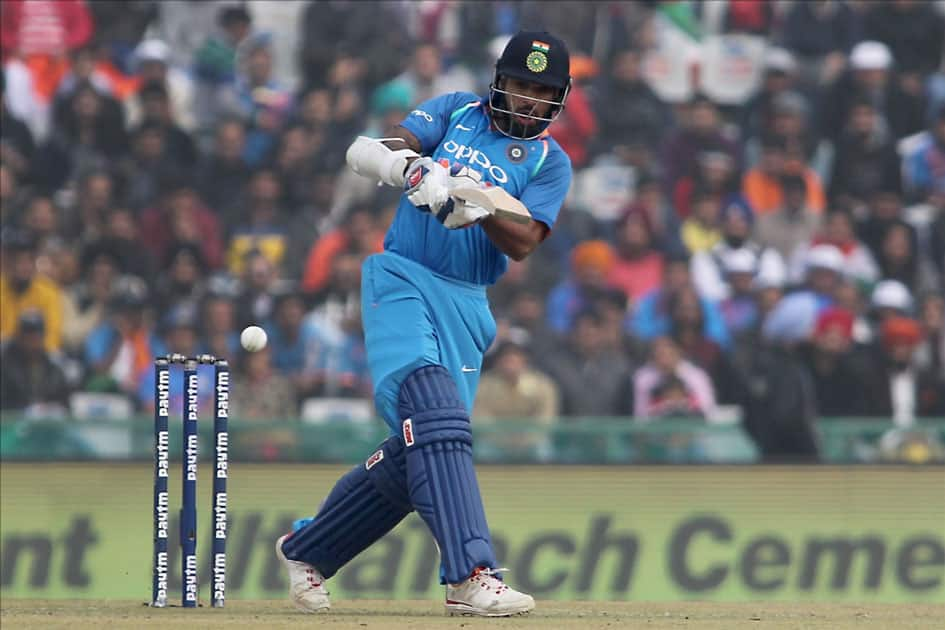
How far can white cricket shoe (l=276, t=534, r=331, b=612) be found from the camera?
698 cm

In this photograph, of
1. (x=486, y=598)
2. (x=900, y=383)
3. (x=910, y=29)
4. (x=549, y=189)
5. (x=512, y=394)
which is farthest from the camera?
(x=910, y=29)

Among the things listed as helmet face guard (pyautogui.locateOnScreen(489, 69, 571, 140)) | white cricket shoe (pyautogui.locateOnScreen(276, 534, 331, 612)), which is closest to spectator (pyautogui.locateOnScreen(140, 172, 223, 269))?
white cricket shoe (pyautogui.locateOnScreen(276, 534, 331, 612))

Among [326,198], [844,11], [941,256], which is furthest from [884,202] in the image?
[326,198]

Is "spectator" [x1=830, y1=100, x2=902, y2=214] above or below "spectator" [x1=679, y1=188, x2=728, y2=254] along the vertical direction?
above

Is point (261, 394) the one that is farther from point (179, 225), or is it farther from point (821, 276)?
point (821, 276)

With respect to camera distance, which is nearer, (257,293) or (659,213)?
(257,293)

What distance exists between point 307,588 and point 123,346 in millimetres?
5875

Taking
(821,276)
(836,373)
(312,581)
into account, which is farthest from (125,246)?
(312,581)

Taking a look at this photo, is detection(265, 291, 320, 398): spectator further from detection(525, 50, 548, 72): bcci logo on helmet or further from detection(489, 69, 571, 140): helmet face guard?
detection(525, 50, 548, 72): bcci logo on helmet

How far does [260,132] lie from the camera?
14094mm

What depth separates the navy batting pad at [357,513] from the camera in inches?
267

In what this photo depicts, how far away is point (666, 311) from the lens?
12.8 metres

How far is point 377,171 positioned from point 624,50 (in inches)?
323

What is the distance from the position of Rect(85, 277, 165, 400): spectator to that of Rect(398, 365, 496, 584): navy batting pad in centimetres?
594
